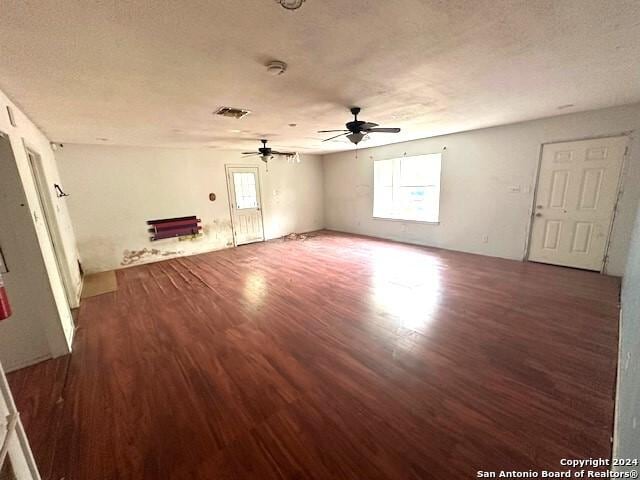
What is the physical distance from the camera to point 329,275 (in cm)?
418

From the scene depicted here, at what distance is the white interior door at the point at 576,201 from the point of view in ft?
11.8

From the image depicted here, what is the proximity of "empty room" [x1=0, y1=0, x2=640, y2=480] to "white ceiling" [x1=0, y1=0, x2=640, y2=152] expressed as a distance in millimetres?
21

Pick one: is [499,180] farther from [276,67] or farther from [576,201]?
[276,67]

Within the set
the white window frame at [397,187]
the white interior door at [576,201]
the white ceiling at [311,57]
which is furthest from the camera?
the white window frame at [397,187]

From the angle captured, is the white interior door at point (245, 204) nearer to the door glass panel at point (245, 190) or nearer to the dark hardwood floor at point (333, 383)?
the door glass panel at point (245, 190)

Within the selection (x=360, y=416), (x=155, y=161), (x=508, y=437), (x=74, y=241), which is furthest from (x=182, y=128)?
(x=508, y=437)

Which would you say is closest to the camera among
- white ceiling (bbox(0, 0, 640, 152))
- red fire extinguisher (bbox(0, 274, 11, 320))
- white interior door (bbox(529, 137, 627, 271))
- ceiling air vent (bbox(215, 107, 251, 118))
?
red fire extinguisher (bbox(0, 274, 11, 320))

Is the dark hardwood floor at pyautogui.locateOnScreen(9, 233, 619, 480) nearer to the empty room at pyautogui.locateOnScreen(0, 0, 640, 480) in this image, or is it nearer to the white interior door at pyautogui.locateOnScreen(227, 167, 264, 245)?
the empty room at pyautogui.locateOnScreen(0, 0, 640, 480)

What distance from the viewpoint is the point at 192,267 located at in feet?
16.4

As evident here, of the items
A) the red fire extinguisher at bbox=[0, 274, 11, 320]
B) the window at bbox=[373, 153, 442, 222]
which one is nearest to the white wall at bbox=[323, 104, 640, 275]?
the window at bbox=[373, 153, 442, 222]

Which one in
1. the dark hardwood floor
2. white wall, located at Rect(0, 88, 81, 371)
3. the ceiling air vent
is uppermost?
the ceiling air vent

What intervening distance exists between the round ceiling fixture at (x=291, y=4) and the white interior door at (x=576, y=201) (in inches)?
183

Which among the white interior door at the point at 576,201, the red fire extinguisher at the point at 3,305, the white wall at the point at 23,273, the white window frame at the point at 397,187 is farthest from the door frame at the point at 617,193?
the white wall at the point at 23,273

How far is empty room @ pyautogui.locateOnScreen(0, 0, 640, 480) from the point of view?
1385mm
